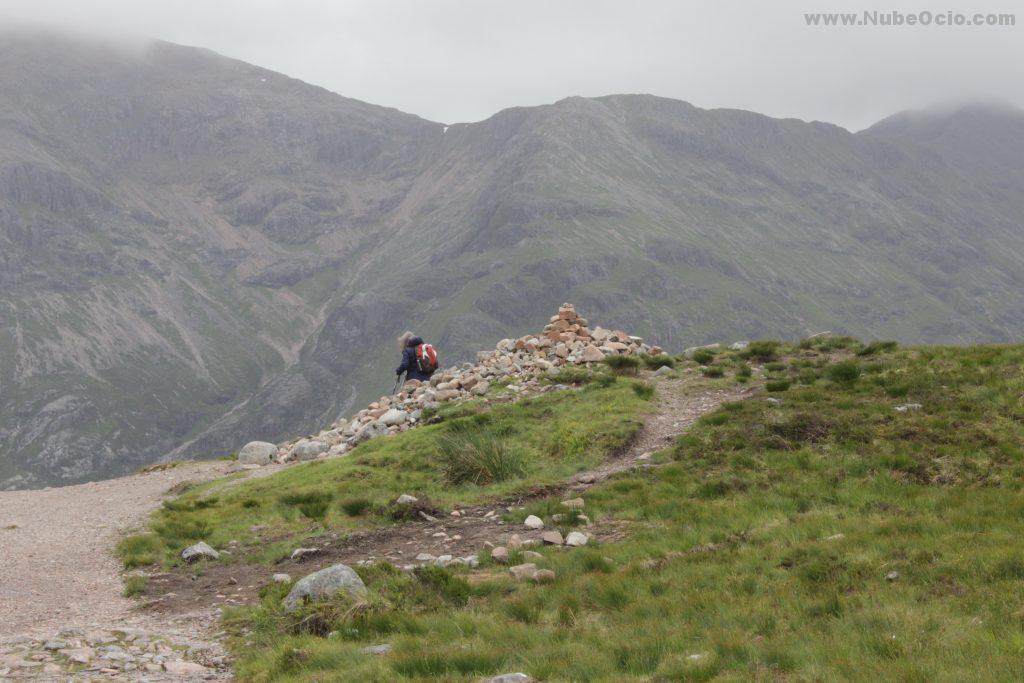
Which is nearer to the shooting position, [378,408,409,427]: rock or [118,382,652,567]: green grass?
[118,382,652,567]: green grass

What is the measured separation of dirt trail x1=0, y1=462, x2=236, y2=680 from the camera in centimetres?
1095

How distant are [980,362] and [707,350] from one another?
1028 centimetres

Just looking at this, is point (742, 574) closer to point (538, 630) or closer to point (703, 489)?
point (538, 630)

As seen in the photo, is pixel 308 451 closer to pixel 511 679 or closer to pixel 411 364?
pixel 411 364

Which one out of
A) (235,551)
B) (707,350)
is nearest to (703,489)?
(235,551)

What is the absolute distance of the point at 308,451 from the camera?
27953mm

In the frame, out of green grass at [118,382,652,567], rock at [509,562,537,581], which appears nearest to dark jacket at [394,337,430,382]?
green grass at [118,382,652,567]

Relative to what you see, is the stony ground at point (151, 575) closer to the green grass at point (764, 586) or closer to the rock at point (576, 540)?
the rock at point (576, 540)

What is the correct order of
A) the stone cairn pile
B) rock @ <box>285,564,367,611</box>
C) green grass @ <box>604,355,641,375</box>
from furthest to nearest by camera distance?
the stone cairn pile < green grass @ <box>604,355,641,375</box> < rock @ <box>285,564,367,611</box>

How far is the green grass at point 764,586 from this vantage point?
8.17 meters

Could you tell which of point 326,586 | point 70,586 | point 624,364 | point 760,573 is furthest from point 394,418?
point 760,573

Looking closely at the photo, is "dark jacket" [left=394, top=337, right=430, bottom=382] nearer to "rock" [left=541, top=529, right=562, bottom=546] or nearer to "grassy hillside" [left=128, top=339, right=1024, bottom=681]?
"grassy hillside" [left=128, top=339, right=1024, bottom=681]

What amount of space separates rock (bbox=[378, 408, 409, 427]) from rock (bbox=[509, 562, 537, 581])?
1576 centimetres

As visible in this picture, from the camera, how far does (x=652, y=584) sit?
36.1ft
